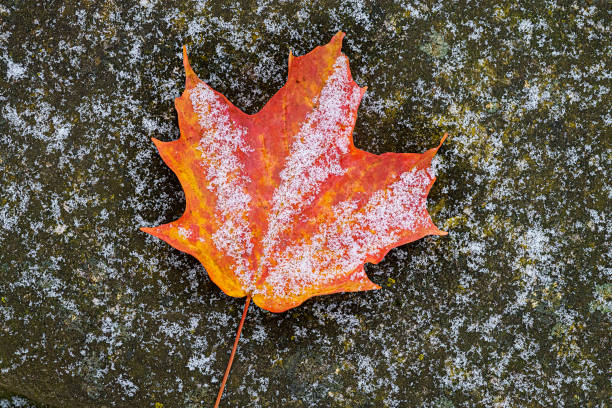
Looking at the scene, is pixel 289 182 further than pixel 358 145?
No

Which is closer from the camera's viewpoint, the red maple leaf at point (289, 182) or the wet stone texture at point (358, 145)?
the red maple leaf at point (289, 182)

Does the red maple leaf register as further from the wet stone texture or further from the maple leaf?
the wet stone texture

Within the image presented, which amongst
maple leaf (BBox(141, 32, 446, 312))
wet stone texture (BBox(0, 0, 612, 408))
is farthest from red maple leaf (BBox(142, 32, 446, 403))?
wet stone texture (BBox(0, 0, 612, 408))

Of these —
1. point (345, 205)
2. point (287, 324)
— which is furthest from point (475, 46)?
point (287, 324)

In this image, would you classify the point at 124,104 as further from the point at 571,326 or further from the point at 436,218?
the point at 571,326

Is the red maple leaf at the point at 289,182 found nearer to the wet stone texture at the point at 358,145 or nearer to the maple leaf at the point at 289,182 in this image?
the maple leaf at the point at 289,182

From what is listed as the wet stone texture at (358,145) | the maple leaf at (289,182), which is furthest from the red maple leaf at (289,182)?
the wet stone texture at (358,145)

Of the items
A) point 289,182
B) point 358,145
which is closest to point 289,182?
point 289,182

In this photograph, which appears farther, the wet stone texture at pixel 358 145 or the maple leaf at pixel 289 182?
the wet stone texture at pixel 358 145

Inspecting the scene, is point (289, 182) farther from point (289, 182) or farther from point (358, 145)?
point (358, 145)
